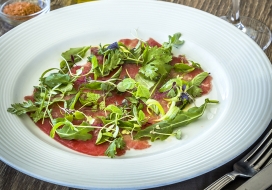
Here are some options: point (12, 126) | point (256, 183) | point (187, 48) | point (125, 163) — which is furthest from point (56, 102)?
point (256, 183)

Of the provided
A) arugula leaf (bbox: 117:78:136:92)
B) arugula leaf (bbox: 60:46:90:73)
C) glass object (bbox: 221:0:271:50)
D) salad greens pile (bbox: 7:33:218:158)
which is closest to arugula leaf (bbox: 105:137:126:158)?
salad greens pile (bbox: 7:33:218:158)

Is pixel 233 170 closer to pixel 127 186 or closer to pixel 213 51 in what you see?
pixel 127 186

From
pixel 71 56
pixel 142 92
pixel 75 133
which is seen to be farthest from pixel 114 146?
pixel 71 56

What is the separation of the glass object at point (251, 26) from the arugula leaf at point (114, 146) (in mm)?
744

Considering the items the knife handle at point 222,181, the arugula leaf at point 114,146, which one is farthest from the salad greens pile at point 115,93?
the knife handle at point 222,181

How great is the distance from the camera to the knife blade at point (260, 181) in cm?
101

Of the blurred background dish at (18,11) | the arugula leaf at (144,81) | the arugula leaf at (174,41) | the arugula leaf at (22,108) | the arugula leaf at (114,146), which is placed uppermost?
the arugula leaf at (174,41)

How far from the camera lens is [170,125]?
1.23 metres

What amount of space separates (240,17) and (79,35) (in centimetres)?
68

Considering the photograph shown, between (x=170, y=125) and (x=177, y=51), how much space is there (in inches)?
17.1

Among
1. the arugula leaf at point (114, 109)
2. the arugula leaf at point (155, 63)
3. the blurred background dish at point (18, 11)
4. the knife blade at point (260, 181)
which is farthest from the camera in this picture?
the blurred background dish at point (18, 11)

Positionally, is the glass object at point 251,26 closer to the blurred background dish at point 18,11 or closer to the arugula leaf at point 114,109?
the arugula leaf at point 114,109

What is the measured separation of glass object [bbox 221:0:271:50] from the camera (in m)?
1.66

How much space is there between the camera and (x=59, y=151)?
3.78ft
